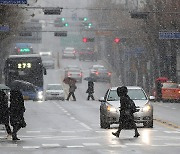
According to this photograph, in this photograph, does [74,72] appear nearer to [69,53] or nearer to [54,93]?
[54,93]

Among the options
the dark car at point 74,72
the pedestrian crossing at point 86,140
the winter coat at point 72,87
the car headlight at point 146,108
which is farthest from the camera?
the dark car at point 74,72

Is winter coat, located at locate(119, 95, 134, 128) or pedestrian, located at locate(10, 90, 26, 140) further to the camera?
winter coat, located at locate(119, 95, 134, 128)

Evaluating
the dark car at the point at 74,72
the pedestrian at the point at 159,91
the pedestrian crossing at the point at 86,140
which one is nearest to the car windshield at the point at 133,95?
the pedestrian crossing at the point at 86,140

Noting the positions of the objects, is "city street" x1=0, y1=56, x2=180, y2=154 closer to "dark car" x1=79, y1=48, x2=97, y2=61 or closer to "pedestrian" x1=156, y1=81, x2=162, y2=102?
"pedestrian" x1=156, y1=81, x2=162, y2=102

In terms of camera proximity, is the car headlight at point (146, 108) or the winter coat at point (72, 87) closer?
the car headlight at point (146, 108)

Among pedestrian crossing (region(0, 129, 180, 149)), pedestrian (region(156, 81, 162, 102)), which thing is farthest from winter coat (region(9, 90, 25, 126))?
pedestrian (region(156, 81, 162, 102))

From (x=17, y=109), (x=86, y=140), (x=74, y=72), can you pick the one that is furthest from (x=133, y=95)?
(x=74, y=72)

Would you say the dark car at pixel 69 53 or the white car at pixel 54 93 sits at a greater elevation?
the white car at pixel 54 93

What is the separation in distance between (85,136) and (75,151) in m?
6.11

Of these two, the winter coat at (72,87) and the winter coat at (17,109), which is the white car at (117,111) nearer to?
the winter coat at (17,109)

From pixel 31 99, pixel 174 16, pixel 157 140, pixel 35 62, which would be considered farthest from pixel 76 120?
pixel 174 16

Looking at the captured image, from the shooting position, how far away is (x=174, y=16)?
7656 centimetres

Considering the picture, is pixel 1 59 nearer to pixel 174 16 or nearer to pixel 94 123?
pixel 174 16

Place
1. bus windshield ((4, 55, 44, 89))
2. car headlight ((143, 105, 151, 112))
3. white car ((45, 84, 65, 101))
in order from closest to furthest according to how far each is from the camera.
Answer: car headlight ((143, 105, 151, 112))
bus windshield ((4, 55, 44, 89))
white car ((45, 84, 65, 101))
